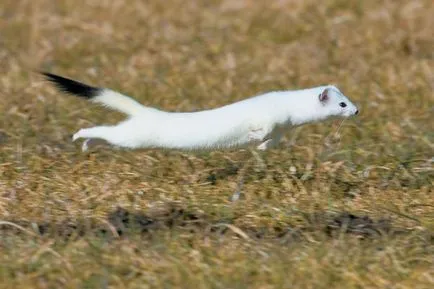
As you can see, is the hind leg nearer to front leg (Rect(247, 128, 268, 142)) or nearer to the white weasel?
the white weasel

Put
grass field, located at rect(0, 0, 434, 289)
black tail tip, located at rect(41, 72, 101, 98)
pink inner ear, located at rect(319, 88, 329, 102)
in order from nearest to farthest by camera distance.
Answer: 1. grass field, located at rect(0, 0, 434, 289)
2. black tail tip, located at rect(41, 72, 101, 98)
3. pink inner ear, located at rect(319, 88, 329, 102)

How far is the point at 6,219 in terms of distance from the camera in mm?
3771

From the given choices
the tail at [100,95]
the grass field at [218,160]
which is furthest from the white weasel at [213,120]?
the grass field at [218,160]

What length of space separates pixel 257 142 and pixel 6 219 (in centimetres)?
94

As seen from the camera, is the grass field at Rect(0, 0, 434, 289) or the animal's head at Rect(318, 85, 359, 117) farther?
the animal's head at Rect(318, 85, 359, 117)

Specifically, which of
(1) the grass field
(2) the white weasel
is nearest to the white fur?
(2) the white weasel

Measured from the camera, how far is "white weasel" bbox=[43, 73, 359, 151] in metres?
4.02

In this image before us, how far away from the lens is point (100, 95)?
161 inches

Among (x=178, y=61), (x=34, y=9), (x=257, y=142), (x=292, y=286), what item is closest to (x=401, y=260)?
(x=292, y=286)

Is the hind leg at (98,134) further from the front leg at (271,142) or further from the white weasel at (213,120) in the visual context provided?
the front leg at (271,142)

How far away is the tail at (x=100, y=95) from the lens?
4027 millimetres

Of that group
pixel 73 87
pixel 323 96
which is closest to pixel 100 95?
pixel 73 87

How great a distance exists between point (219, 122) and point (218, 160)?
448mm

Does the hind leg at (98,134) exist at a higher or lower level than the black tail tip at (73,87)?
lower
